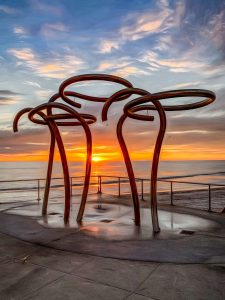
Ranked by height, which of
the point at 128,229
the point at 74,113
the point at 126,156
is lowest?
the point at 128,229

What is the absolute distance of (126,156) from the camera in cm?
926

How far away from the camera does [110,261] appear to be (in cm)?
535

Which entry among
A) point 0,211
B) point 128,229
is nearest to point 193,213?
point 128,229

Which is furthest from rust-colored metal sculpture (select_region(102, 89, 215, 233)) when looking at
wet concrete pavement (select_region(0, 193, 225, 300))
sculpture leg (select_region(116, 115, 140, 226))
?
wet concrete pavement (select_region(0, 193, 225, 300))

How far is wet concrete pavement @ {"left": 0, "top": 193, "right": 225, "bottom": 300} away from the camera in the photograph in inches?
161

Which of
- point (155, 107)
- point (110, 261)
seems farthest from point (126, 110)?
point (110, 261)

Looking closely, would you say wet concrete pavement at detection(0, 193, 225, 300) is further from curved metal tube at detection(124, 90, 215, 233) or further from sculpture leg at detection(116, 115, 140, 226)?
sculpture leg at detection(116, 115, 140, 226)

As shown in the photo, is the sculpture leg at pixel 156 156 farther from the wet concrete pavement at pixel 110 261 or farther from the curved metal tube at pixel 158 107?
the wet concrete pavement at pixel 110 261

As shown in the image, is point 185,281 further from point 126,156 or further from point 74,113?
point 74,113

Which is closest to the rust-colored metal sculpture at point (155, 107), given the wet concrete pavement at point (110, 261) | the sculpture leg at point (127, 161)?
the sculpture leg at point (127, 161)

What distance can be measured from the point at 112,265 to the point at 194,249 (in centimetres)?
209

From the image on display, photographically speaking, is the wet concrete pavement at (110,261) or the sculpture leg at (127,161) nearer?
the wet concrete pavement at (110,261)

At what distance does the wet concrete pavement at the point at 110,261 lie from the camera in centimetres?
409

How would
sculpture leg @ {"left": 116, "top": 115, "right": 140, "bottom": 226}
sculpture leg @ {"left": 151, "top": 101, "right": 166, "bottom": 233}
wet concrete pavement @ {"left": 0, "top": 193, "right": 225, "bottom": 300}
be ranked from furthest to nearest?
sculpture leg @ {"left": 116, "top": 115, "right": 140, "bottom": 226} → sculpture leg @ {"left": 151, "top": 101, "right": 166, "bottom": 233} → wet concrete pavement @ {"left": 0, "top": 193, "right": 225, "bottom": 300}
